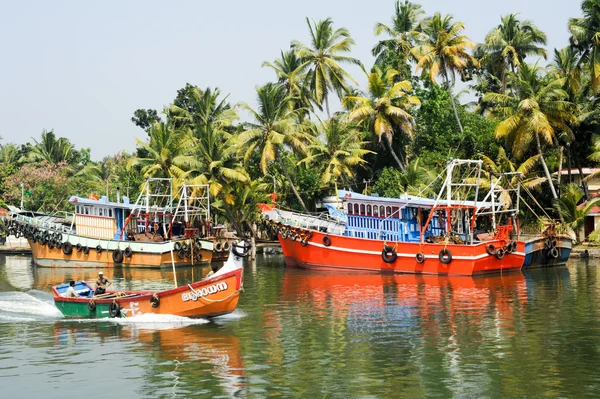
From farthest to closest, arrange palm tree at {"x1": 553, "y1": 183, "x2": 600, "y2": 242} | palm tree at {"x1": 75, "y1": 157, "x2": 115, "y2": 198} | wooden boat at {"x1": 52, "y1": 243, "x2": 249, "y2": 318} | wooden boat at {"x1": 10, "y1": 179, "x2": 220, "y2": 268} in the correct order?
1. palm tree at {"x1": 75, "y1": 157, "x2": 115, "y2": 198}
2. wooden boat at {"x1": 10, "y1": 179, "x2": 220, "y2": 268}
3. palm tree at {"x1": 553, "y1": 183, "x2": 600, "y2": 242}
4. wooden boat at {"x1": 52, "y1": 243, "x2": 249, "y2": 318}

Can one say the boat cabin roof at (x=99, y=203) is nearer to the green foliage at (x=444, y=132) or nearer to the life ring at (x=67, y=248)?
the life ring at (x=67, y=248)

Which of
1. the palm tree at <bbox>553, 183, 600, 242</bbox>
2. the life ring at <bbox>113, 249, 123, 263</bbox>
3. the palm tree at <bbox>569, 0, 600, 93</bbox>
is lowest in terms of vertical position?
the life ring at <bbox>113, 249, 123, 263</bbox>

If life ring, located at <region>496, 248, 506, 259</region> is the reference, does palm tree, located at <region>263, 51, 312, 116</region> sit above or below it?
above

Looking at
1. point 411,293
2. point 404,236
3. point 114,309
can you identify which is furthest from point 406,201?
point 114,309

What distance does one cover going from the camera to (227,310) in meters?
24.6

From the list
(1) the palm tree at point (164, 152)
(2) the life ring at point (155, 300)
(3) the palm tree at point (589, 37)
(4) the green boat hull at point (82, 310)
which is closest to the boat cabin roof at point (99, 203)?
(1) the palm tree at point (164, 152)

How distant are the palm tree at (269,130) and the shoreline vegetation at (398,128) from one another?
87 millimetres

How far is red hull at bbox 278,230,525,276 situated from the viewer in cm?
3594

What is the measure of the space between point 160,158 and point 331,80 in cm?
1331

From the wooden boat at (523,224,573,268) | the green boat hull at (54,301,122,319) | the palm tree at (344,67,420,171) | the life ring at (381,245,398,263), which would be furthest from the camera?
the palm tree at (344,67,420,171)

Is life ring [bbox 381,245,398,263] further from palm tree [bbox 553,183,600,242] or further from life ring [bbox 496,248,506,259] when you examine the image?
palm tree [bbox 553,183,600,242]

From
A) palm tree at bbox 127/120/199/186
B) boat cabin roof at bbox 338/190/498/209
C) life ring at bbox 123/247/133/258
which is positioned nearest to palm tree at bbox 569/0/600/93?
boat cabin roof at bbox 338/190/498/209

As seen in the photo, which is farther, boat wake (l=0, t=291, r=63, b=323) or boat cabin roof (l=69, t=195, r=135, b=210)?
boat cabin roof (l=69, t=195, r=135, b=210)

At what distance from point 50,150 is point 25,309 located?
47.5m
